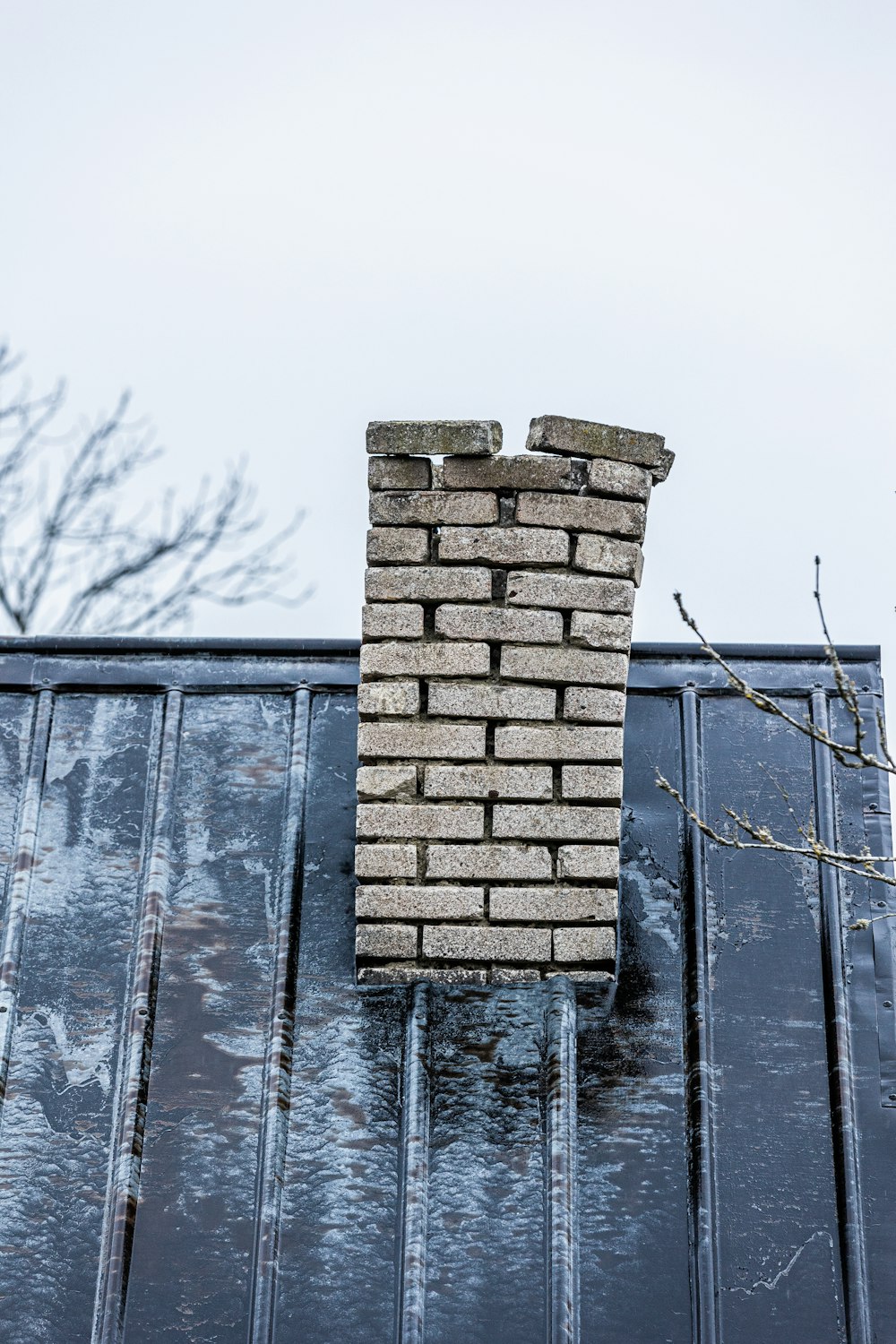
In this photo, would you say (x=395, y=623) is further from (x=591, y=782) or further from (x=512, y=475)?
(x=591, y=782)

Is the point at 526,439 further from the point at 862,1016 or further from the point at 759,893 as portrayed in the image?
the point at 862,1016

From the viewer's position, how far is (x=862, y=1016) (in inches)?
151

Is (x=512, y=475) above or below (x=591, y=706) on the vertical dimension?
above

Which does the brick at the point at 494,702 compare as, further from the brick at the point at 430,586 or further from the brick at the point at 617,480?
the brick at the point at 617,480

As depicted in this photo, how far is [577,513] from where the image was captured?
4039 mm

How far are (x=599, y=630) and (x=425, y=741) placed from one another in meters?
0.51

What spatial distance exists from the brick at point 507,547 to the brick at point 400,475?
0.52 ft

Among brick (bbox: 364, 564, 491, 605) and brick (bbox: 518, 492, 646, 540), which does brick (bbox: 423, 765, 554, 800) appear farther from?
brick (bbox: 518, 492, 646, 540)

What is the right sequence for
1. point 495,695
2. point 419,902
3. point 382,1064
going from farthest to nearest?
point 495,695
point 419,902
point 382,1064

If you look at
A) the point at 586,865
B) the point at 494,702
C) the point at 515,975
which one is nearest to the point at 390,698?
the point at 494,702

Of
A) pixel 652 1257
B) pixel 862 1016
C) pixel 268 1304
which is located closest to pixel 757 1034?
pixel 862 1016

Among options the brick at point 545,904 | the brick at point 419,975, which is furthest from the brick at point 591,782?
the brick at point 419,975

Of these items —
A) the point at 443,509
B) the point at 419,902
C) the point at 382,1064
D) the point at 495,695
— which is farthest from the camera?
the point at 443,509

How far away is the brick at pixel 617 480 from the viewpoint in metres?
4.06
